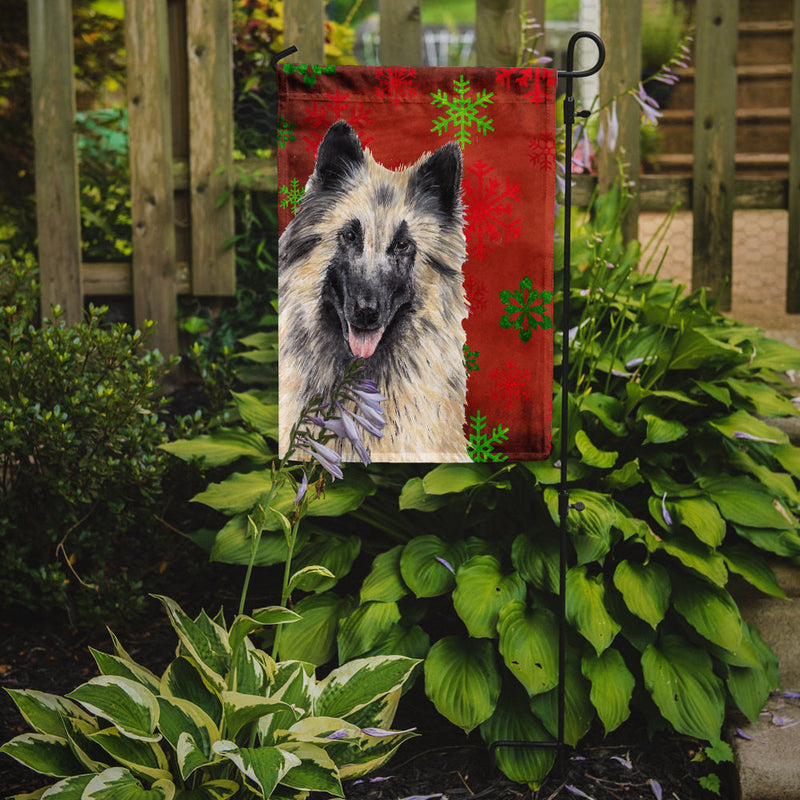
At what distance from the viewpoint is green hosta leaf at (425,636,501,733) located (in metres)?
1.95

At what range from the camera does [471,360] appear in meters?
1.98

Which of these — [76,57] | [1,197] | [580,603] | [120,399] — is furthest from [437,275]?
[76,57]

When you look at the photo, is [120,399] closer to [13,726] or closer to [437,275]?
[13,726]

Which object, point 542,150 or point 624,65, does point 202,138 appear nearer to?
point 624,65

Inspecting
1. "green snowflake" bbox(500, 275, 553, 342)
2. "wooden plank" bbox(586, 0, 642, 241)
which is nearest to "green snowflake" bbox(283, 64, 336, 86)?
"green snowflake" bbox(500, 275, 553, 342)

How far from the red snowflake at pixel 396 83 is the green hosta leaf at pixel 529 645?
1.22m

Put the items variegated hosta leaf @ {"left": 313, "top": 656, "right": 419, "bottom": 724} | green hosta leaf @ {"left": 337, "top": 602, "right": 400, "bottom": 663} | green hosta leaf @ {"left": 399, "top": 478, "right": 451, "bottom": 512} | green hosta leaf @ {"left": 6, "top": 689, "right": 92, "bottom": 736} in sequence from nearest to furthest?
1. green hosta leaf @ {"left": 6, "top": 689, "right": 92, "bottom": 736}
2. variegated hosta leaf @ {"left": 313, "top": 656, "right": 419, "bottom": 724}
3. green hosta leaf @ {"left": 337, "top": 602, "right": 400, "bottom": 663}
4. green hosta leaf @ {"left": 399, "top": 478, "right": 451, "bottom": 512}

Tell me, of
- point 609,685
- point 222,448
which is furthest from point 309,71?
point 609,685

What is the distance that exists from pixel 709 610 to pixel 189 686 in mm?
1258

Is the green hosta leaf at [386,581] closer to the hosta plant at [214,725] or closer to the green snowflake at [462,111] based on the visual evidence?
the hosta plant at [214,725]

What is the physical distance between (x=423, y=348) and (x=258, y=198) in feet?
6.08

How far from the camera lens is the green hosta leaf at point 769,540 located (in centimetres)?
223

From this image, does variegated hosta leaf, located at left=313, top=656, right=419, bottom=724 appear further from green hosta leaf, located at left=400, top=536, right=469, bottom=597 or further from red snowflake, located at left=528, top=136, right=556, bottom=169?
red snowflake, located at left=528, top=136, right=556, bottom=169

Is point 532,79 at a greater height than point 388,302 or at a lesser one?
greater
